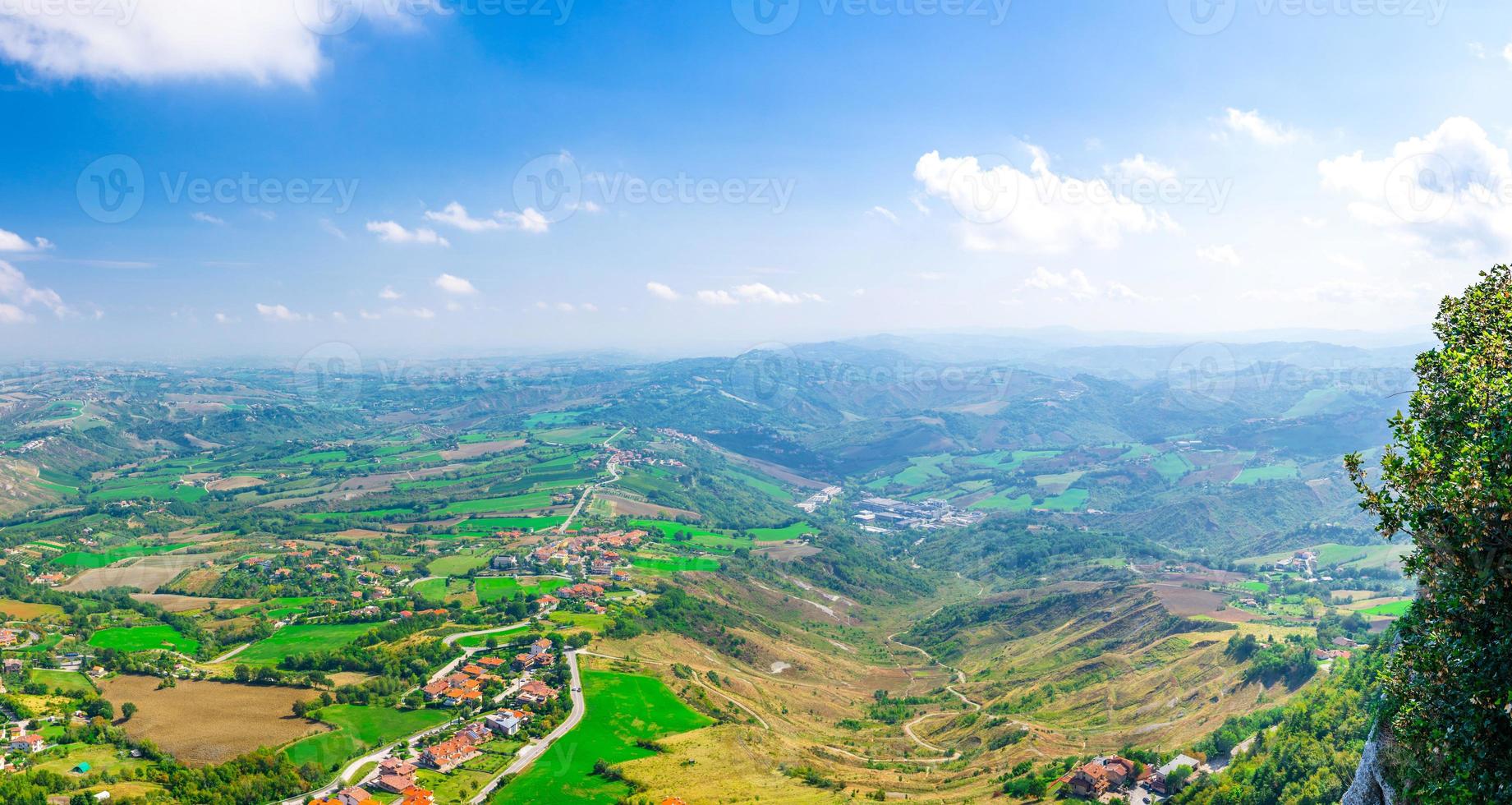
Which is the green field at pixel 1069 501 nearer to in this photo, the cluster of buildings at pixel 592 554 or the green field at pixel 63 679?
the cluster of buildings at pixel 592 554

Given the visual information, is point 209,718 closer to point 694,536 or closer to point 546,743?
point 546,743

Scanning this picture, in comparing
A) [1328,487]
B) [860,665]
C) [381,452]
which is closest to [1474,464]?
[860,665]

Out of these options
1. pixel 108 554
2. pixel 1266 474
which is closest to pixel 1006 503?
pixel 1266 474

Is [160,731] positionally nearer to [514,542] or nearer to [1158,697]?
[514,542]

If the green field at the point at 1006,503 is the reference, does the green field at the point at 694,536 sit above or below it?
above

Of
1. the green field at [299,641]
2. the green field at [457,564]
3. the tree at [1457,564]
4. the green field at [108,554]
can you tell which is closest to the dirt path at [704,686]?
the green field at [299,641]

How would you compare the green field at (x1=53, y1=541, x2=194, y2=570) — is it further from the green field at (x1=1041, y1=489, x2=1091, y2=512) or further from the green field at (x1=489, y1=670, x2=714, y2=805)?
the green field at (x1=1041, y1=489, x2=1091, y2=512)
